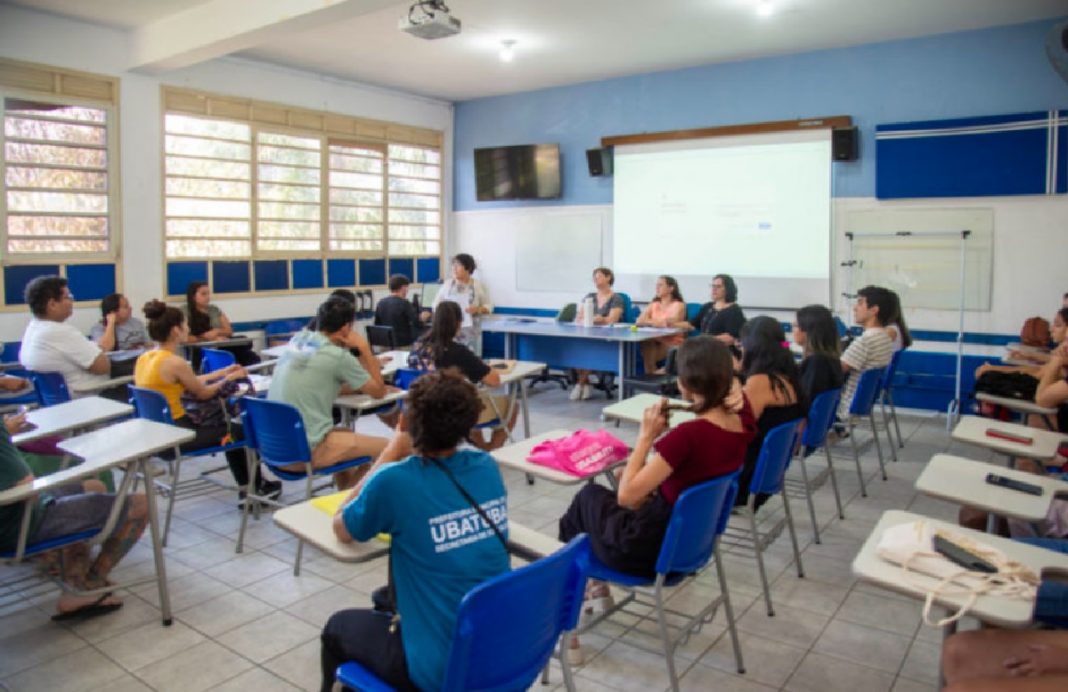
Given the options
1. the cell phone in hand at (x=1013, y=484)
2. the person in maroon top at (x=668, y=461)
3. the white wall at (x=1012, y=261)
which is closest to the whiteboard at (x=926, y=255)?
the white wall at (x=1012, y=261)

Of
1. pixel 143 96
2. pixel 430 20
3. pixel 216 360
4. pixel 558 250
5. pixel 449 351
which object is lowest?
pixel 216 360

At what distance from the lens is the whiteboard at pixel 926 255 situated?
6.62m

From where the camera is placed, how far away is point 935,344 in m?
6.92

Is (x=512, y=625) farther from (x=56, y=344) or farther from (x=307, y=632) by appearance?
(x=56, y=344)

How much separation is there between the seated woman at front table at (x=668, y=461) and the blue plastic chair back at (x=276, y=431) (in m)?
1.52

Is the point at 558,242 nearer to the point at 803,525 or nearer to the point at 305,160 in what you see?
the point at 305,160

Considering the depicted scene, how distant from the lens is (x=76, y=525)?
9.09ft

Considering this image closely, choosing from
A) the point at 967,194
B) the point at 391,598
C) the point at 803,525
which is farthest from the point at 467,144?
the point at 391,598

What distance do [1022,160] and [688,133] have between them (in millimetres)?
2934

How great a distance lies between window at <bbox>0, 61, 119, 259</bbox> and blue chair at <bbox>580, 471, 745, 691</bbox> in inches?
223

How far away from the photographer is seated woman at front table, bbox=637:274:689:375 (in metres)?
6.93

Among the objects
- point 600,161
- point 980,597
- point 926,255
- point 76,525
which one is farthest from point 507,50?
point 980,597

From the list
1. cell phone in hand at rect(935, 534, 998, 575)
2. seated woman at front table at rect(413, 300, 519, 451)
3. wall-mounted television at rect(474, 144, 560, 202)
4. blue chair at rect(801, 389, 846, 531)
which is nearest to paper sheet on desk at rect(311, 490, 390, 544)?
cell phone in hand at rect(935, 534, 998, 575)

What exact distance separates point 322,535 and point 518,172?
7.48 meters
